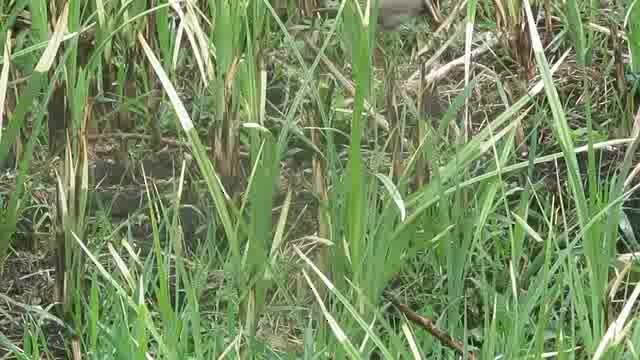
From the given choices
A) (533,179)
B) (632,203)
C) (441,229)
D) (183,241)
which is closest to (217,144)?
(183,241)

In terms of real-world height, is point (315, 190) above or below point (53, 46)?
below

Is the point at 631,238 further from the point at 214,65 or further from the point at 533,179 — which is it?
the point at 214,65

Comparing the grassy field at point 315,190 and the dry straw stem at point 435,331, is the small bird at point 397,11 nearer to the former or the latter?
the grassy field at point 315,190

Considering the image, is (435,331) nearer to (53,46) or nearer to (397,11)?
(53,46)

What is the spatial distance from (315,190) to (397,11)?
804mm

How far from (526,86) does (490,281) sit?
542mm

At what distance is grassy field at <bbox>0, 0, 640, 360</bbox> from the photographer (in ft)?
5.15

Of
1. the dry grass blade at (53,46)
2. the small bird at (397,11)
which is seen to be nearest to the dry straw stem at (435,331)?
the dry grass blade at (53,46)

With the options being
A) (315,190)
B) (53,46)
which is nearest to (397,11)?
(315,190)

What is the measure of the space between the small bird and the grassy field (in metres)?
0.03

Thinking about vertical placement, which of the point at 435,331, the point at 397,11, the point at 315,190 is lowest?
the point at 435,331

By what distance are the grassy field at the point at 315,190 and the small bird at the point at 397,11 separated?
0.03 metres

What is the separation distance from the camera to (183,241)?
191cm

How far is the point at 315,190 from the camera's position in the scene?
1.72m
